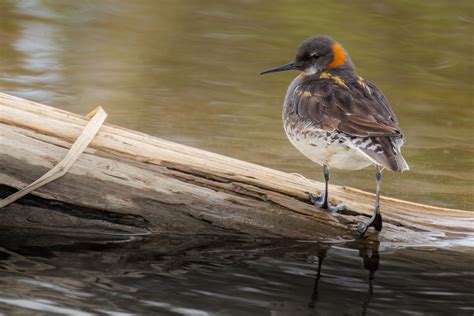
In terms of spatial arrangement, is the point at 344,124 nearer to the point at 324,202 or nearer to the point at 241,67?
the point at 324,202

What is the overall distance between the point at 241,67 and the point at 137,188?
19.9 feet

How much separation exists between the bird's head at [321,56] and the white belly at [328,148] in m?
1.07

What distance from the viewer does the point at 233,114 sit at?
10477mm

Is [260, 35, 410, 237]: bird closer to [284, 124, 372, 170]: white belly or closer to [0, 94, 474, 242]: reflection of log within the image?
[284, 124, 372, 170]: white belly

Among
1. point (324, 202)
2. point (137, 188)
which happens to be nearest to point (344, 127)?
point (324, 202)

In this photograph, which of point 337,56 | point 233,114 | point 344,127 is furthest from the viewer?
point 233,114

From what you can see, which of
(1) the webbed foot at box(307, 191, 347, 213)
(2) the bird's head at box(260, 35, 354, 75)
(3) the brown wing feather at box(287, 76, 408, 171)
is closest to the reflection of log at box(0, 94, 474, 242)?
(1) the webbed foot at box(307, 191, 347, 213)

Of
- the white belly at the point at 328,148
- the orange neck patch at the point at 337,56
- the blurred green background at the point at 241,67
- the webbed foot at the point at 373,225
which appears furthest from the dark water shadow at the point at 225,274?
the blurred green background at the point at 241,67

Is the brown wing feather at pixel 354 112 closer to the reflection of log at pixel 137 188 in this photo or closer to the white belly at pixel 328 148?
the white belly at pixel 328 148

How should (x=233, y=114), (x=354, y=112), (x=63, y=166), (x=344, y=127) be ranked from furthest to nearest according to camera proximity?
(x=233, y=114), (x=354, y=112), (x=344, y=127), (x=63, y=166)

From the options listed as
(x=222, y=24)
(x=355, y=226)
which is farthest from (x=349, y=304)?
(x=222, y=24)

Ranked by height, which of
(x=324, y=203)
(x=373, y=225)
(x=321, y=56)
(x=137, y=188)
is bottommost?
(x=373, y=225)

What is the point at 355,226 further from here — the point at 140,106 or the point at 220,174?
the point at 140,106

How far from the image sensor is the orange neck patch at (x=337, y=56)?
8.00 m
